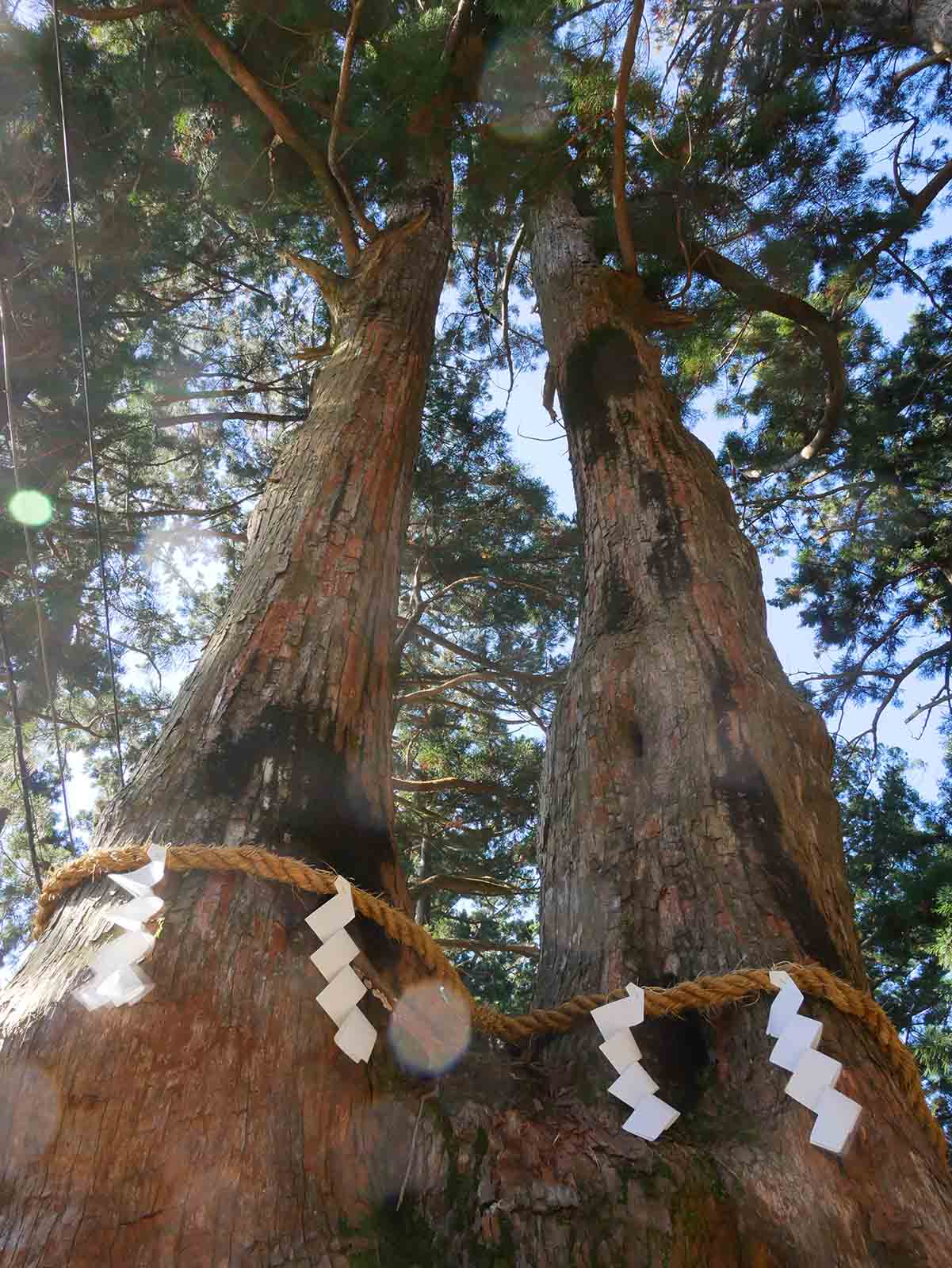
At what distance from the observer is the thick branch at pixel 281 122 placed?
11.1 feet

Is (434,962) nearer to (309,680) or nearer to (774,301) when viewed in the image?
(309,680)

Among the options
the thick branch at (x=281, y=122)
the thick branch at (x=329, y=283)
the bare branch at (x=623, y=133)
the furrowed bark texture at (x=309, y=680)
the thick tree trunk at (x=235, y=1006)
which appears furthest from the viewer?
the thick branch at (x=281, y=122)

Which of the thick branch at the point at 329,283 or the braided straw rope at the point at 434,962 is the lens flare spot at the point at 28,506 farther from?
the braided straw rope at the point at 434,962

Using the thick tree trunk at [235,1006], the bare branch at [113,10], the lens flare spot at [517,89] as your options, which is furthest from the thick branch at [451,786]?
the bare branch at [113,10]

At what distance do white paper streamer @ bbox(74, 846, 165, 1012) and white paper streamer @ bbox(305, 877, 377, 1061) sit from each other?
217 millimetres

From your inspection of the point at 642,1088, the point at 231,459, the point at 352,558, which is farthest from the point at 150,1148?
the point at 231,459

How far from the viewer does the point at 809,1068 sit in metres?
1.20

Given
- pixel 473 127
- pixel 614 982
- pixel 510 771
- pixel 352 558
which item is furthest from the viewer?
pixel 510 771

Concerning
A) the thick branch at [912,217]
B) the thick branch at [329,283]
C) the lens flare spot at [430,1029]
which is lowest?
the lens flare spot at [430,1029]

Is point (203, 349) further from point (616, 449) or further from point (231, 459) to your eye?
point (616, 449)

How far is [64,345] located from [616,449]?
371 cm

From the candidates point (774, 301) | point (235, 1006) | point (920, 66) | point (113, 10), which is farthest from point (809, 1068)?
point (920, 66)

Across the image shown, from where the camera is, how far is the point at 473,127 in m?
4.40

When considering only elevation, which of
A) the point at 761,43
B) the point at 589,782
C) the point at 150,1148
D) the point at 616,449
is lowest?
the point at 150,1148
